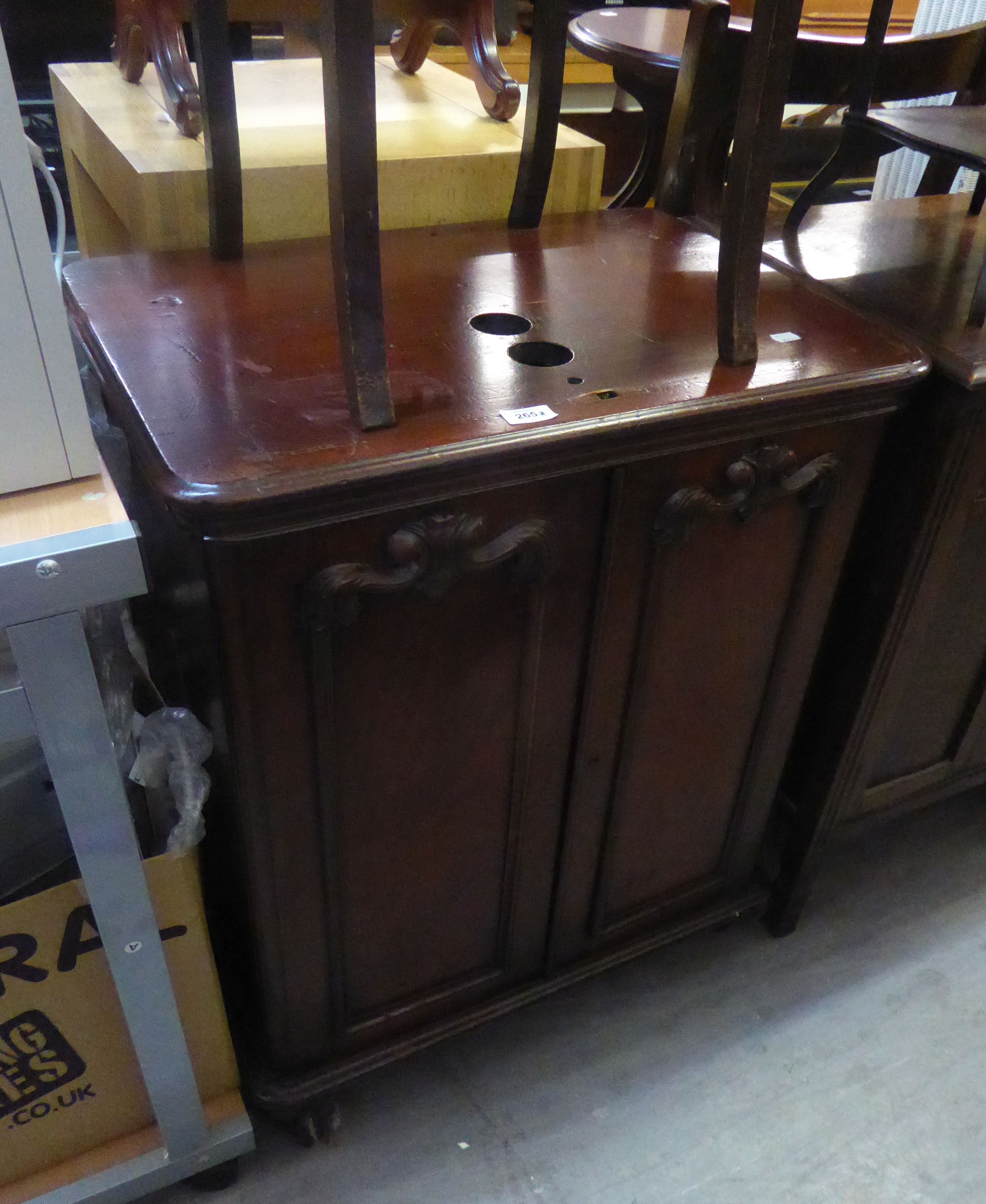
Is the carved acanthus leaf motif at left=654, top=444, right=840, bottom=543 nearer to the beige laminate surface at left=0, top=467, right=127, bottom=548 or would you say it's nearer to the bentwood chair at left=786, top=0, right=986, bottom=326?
the bentwood chair at left=786, top=0, right=986, bottom=326

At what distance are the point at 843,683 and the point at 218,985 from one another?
761 millimetres

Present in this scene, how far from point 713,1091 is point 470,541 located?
820 millimetres

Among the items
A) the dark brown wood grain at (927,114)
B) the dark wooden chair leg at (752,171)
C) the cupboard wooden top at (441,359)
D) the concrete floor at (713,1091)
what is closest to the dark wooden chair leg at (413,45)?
the cupboard wooden top at (441,359)

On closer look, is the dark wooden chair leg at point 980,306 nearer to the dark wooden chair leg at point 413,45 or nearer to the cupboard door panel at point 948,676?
the cupboard door panel at point 948,676

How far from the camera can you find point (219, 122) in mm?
907

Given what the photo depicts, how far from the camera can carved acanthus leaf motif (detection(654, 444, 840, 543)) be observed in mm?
846

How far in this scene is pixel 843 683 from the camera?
1.15 meters

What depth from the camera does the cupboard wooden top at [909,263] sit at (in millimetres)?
968

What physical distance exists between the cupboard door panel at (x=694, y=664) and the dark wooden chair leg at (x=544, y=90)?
0.44 meters

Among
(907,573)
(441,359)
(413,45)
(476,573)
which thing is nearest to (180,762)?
(476,573)

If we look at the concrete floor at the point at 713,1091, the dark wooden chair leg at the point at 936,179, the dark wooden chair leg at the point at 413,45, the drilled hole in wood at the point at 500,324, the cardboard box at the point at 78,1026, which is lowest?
the concrete floor at the point at 713,1091

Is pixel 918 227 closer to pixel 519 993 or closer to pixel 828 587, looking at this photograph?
pixel 828 587

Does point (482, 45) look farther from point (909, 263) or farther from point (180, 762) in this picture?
point (180, 762)

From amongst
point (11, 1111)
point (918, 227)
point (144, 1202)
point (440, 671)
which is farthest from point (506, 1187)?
point (918, 227)
